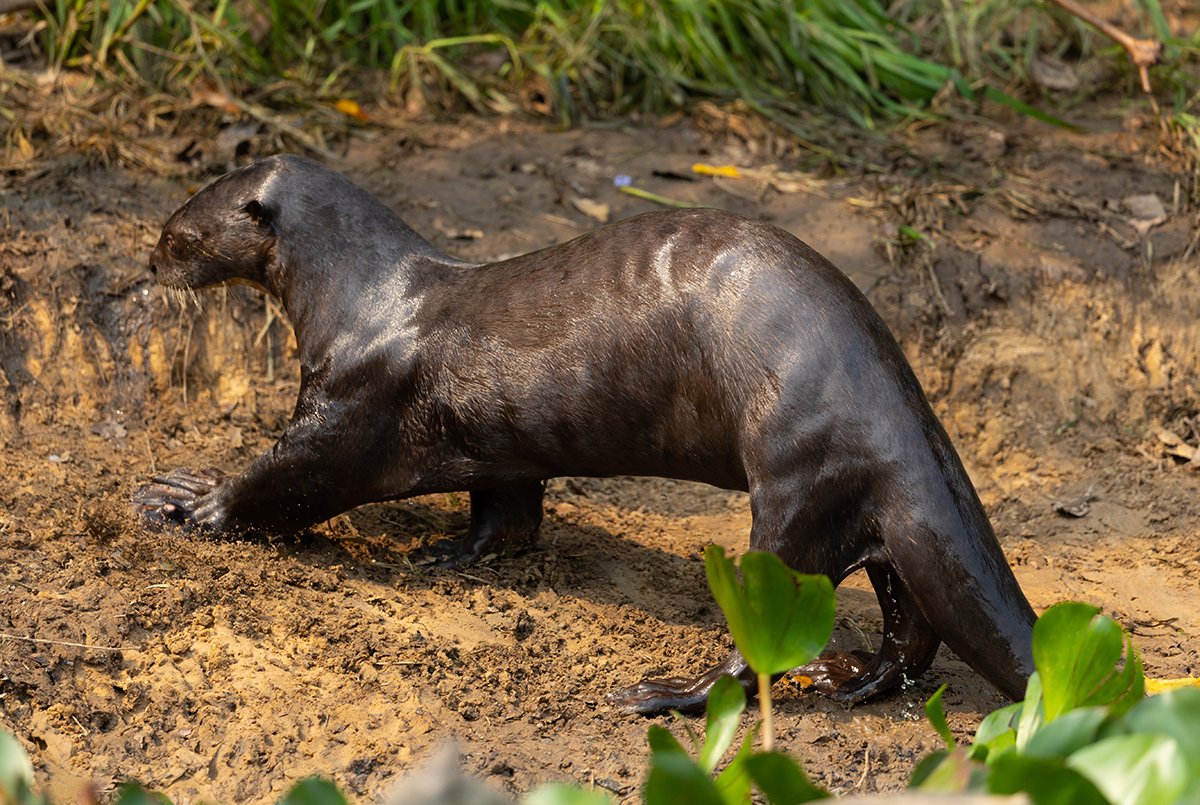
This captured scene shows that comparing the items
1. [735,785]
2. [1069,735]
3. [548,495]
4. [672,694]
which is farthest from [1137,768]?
[548,495]

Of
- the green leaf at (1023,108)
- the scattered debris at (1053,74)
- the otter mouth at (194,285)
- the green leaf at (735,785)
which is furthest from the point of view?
the scattered debris at (1053,74)

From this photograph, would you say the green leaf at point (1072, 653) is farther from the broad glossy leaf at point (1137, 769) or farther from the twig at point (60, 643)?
the twig at point (60, 643)

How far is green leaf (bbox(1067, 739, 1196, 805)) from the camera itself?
1531mm

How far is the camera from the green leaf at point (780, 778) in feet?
5.69

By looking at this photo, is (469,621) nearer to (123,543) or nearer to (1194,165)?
(123,543)

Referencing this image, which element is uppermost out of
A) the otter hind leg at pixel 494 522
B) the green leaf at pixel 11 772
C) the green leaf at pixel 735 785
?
the green leaf at pixel 11 772

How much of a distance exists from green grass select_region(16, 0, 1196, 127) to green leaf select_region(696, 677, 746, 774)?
4.13 m

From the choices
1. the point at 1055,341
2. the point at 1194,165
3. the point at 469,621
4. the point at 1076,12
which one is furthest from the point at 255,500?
the point at 1194,165

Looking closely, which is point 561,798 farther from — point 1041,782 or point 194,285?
point 194,285

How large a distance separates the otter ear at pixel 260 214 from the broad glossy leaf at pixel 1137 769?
2.61 m

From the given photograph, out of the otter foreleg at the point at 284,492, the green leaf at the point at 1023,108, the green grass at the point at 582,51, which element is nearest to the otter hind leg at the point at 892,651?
Result: the otter foreleg at the point at 284,492

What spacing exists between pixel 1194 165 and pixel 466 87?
293 cm

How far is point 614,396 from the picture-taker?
10.4 feet

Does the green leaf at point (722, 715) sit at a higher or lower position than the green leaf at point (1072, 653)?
lower
